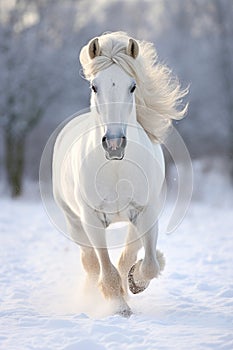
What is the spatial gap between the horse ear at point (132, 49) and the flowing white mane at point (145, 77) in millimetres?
30

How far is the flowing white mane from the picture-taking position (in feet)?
13.9

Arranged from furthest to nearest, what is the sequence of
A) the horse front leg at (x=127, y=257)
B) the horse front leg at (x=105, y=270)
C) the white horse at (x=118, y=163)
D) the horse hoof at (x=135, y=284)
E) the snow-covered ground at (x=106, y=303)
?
the horse front leg at (x=127, y=257)
the horse hoof at (x=135, y=284)
the horse front leg at (x=105, y=270)
the white horse at (x=118, y=163)
the snow-covered ground at (x=106, y=303)

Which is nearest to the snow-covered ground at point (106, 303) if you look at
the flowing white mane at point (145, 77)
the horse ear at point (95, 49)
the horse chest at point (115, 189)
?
the horse chest at point (115, 189)

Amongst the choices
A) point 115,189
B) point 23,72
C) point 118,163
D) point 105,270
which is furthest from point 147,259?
point 23,72

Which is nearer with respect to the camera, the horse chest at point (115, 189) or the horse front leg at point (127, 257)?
the horse chest at point (115, 189)

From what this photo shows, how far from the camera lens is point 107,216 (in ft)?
14.4

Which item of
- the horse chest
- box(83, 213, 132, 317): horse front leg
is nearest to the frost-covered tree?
box(83, 213, 132, 317): horse front leg

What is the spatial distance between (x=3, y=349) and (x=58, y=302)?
175 centimetres

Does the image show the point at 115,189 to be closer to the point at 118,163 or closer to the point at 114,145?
the point at 118,163

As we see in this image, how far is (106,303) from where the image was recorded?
471 cm

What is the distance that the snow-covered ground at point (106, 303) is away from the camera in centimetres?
350

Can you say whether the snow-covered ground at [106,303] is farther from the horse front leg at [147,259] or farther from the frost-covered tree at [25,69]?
the frost-covered tree at [25,69]

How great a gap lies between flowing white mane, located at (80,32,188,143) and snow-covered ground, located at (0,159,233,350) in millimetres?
1459

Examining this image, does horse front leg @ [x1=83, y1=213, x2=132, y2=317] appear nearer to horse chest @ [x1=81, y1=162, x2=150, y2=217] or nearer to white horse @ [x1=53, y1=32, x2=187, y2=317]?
white horse @ [x1=53, y1=32, x2=187, y2=317]
